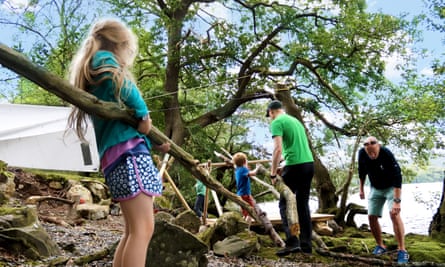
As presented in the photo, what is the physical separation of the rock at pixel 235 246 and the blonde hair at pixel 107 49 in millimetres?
2770

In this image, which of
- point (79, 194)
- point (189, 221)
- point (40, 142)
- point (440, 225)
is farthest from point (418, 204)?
point (40, 142)

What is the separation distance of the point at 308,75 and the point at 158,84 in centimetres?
532

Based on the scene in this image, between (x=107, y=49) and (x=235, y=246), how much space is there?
9.94ft

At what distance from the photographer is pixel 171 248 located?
317 cm

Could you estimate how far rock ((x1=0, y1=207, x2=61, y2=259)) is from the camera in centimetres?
357

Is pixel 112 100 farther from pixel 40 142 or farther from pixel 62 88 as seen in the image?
pixel 40 142

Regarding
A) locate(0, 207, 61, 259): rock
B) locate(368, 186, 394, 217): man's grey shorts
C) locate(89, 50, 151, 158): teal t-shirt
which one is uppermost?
locate(89, 50, 151, 158): teal t-shirt

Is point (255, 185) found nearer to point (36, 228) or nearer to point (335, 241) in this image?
point (335, 241)

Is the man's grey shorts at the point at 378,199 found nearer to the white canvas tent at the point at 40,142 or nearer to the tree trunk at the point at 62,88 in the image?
the tree trunk at the point at 62,88

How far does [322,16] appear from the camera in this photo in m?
13.1

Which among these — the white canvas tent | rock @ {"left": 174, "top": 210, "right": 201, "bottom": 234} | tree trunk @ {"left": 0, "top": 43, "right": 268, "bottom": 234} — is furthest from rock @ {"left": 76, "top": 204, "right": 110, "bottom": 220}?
tree trunk @ {"left": 0, "top": 43, "right": 268, "bottom": 234}

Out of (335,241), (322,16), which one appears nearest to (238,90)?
(322,16)

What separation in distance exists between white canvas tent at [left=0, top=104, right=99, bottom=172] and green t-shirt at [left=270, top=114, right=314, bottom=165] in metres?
4.42

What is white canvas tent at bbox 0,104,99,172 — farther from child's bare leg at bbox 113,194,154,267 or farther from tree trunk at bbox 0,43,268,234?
child's bare leg at bbox 113,194,154,267
